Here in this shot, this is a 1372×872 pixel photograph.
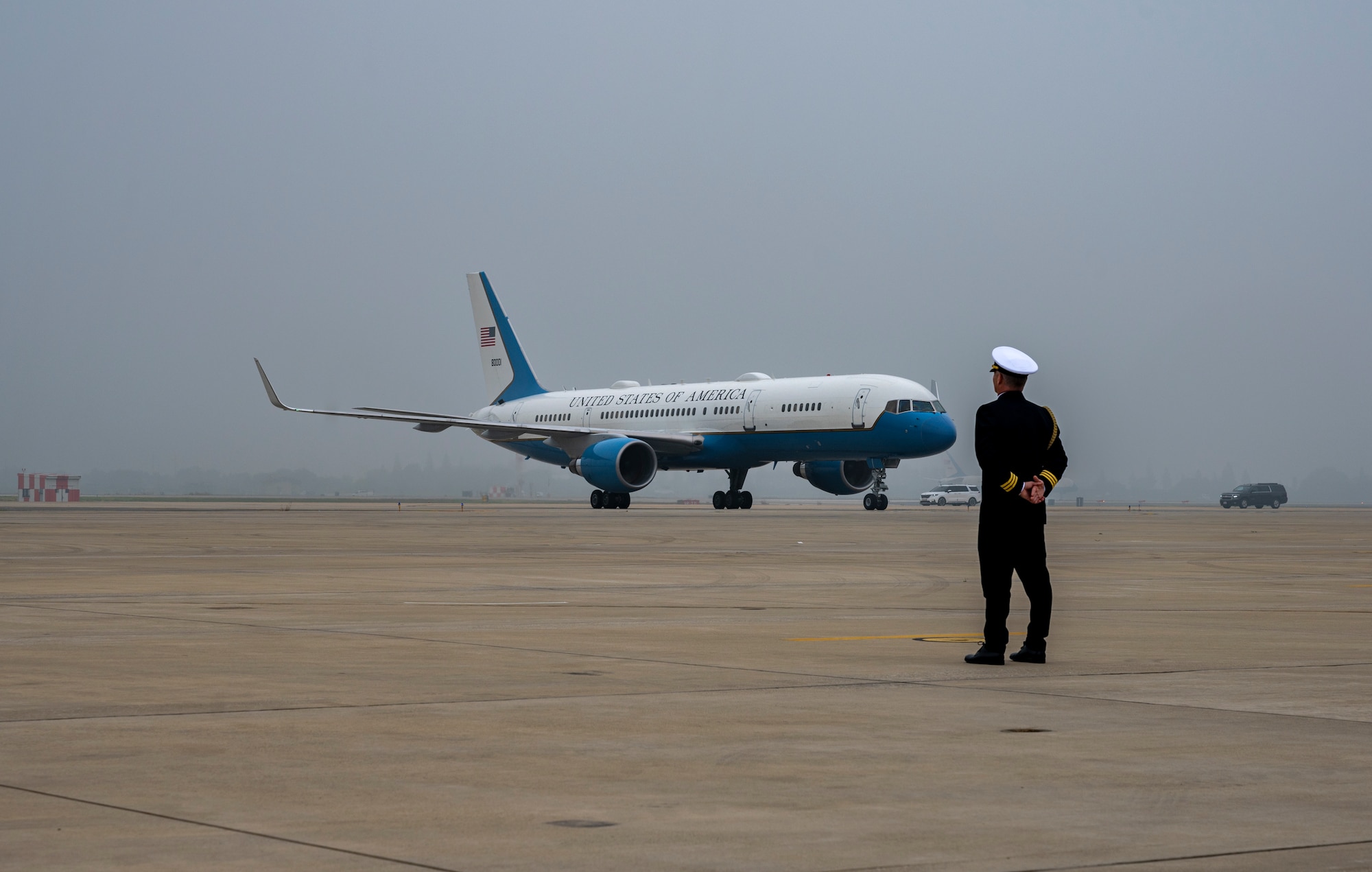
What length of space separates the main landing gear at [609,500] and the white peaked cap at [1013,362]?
43.5 m

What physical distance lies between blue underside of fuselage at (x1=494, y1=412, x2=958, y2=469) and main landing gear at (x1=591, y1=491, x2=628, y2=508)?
5.72ft

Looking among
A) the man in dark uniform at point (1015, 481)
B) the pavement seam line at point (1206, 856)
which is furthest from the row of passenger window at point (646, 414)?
the pavement seam line at point (1206, 856)

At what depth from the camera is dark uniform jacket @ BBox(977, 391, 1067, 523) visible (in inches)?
378

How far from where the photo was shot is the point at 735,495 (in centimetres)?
5541

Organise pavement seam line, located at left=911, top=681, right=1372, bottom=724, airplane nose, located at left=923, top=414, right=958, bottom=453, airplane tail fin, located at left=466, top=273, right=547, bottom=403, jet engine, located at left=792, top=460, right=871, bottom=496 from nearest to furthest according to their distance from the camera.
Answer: pavement seam line, located at left=911, top=681, right=1372, bottom=724 < airplane nose, located at left=923, top=414, right=958, bottom=453 < jet engine, located at left=792, top=460, right=871, bottom=496 < airplane tail fin, located at left=466, top=273, right=547, bottom=403

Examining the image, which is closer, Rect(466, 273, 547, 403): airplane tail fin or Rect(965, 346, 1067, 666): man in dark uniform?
Rect(965, 346, 1067, 666): man in dark uniform

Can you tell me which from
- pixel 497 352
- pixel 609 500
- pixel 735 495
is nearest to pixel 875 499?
pixel 735 495

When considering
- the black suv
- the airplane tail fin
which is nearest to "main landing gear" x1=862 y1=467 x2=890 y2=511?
the airplane tail fin

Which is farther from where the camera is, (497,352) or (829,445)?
(497,352)

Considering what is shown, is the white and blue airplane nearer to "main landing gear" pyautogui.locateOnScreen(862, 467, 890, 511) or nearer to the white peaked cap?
"main landing gear" pyautogui.locateOnScreen(862, 467, 890, 511)

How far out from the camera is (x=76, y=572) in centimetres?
1719

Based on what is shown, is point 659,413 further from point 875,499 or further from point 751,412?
point 875,499

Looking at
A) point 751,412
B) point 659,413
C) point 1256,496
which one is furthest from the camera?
point 1256,496

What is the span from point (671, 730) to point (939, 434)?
4045 centimetres
